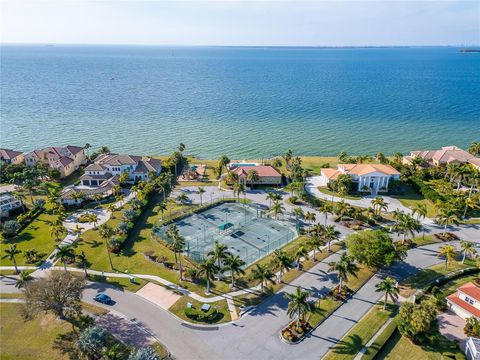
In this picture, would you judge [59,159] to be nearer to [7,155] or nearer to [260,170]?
[7,155]

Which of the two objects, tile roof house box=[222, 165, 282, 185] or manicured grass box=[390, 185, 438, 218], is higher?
tile roof house box=[222, 165, 282, 185]

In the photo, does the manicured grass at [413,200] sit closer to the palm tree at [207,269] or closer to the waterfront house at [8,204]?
the palm tree at [207,269]

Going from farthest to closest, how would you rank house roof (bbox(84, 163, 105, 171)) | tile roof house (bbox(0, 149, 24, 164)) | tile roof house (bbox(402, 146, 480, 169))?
tile roof house (bbox(0, 149, 24, 164)) → tile roof house (bbox(402, 146, 480, 169)) → house roof (bbox(84, 163, 105, 171))

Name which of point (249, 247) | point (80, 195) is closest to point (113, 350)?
point (249, 247)

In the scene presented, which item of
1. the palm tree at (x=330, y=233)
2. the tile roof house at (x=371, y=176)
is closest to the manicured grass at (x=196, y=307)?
the palm tree at (x=330, y=233)

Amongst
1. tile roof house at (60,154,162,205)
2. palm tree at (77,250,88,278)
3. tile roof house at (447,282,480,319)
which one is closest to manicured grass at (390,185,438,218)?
tile roof house at (447,282,480,319)

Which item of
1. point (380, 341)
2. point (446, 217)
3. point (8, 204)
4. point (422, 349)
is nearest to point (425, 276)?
point (422, 349)

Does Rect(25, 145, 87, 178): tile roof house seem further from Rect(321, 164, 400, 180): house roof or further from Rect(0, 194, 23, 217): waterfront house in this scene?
Rect(321, 164, 400, 180): house roof

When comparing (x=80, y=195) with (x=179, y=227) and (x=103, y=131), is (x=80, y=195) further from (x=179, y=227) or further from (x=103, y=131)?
(x=103, y=131)
